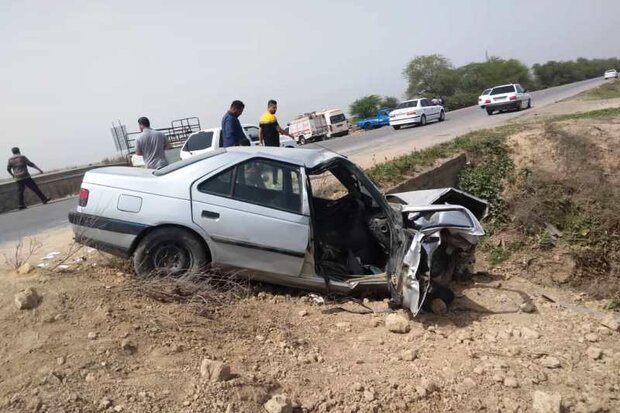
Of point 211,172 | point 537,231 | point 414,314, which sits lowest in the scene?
point 537,231

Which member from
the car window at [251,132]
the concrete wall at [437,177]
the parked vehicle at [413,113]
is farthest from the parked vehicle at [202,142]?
the parked vehicle at [413,113]

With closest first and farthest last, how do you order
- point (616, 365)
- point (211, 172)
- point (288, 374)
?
point (288, 374), point (616, 365), point (211, 172)

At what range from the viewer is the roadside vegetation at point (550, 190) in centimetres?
916

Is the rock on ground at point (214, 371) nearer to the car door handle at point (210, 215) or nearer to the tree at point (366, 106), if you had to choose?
the car door handle at point (210, 215)

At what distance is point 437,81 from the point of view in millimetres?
71750

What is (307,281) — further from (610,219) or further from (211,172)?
(610,219)

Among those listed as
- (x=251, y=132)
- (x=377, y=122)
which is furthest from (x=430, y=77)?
(x=251, y=132)

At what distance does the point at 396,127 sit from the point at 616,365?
25.6 metres

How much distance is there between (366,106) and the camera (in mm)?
58562

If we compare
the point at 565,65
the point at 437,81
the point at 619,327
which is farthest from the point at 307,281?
the point at 565,65

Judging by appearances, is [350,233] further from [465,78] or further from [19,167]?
[465,78]

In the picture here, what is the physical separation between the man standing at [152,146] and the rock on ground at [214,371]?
213 inches

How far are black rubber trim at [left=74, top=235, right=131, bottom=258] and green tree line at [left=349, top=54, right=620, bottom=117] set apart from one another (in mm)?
54359

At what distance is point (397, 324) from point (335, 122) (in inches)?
1264
